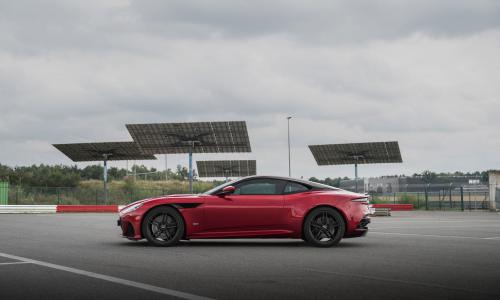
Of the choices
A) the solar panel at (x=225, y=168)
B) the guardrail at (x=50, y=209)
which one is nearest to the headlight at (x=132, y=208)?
the guardrail at (x=50, y=209)

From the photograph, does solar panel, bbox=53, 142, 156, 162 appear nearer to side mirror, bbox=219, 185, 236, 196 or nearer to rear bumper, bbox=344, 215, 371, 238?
side mirror, bbox=219, 185, 236, 196

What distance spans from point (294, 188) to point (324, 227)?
0.87 metres

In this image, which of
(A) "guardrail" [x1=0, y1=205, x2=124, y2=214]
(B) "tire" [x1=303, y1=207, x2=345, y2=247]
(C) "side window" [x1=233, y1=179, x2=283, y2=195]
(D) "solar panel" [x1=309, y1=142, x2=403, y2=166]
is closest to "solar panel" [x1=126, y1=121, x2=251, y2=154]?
(A) "guardrail" [x1=0, y1=205, x2=124, y2=214]

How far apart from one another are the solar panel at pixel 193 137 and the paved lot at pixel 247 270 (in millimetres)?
27538

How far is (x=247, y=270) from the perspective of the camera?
817 cm

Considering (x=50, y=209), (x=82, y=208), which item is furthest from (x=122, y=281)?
(x=82, y=208)

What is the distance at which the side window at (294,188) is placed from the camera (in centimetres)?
1172

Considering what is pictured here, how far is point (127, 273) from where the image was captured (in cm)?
781

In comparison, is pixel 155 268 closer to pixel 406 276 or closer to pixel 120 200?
pixel 406 276

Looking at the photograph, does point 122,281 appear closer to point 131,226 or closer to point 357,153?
point 131,226

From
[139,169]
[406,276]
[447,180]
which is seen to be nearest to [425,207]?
[406,276]

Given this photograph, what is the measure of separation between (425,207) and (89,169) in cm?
8722

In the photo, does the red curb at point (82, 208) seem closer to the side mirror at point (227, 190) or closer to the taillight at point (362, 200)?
the side mirror at point (227, 190)

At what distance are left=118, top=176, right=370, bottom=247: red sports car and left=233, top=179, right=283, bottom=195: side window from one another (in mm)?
85
